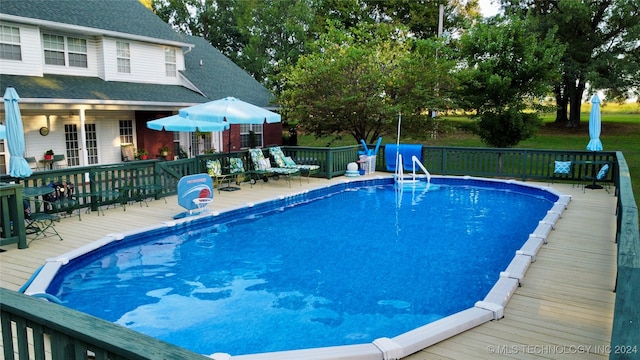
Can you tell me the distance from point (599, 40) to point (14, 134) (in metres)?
26.9

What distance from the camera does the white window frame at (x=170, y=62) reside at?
708 inches

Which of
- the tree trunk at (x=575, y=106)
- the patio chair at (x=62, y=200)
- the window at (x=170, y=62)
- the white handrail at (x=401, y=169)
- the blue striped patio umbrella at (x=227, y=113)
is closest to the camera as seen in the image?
the patio chair at (x=62, y=200)

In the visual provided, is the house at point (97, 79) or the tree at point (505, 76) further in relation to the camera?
the tree at point (505, 76)

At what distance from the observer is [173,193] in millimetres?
11711

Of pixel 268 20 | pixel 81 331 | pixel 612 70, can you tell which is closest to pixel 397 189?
pixel 81 331

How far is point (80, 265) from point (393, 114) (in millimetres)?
12528

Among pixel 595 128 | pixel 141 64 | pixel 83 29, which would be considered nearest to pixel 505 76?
pixel 595 128

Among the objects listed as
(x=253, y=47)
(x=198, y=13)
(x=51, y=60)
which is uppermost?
(x=198, y=13)

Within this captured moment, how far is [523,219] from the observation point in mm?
10031

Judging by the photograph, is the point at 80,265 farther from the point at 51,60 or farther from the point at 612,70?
the point at 612,70

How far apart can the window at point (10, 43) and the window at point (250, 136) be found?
877 cm

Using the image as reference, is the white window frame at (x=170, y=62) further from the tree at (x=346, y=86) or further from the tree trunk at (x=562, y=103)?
the tree trunk at (x=562, y=103)

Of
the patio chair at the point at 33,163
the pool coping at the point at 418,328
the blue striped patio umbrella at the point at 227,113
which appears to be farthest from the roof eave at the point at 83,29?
the pool coping at the point at 418,328

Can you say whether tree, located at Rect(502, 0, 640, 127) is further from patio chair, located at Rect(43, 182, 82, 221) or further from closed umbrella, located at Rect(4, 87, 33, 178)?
closed umbrella, located at Rect(4, 87, 33, 178)
